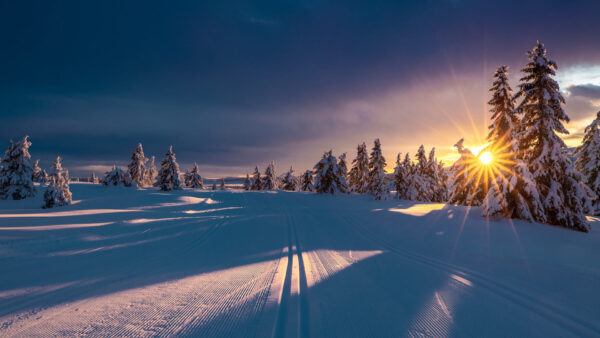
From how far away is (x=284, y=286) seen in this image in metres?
4.36

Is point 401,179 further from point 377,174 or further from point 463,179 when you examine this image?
point 463,179

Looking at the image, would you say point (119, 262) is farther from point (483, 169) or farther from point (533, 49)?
point (533, 49)

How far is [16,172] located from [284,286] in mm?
34121

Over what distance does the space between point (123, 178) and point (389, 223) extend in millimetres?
45114

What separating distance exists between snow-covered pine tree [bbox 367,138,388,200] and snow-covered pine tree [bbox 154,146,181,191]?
114 ft

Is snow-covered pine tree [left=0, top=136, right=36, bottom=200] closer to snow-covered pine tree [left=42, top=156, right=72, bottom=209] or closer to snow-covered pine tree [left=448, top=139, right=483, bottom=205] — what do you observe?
snow-covered pine tree [left=42, top=156, right=72, bottom=209]

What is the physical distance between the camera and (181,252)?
678cm

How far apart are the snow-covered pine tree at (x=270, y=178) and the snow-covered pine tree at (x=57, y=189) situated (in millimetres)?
43960

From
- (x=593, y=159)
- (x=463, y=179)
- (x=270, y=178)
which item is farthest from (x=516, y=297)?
(x=270, y=178)

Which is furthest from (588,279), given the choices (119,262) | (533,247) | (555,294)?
(119,262)

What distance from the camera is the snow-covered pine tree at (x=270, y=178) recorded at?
208 ft

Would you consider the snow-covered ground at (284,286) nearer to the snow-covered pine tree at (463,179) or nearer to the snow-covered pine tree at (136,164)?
the snow-covered pine tree at (463,179)

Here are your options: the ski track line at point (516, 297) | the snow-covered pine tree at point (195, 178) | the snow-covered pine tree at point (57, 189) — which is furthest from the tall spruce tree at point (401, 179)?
the snow-covered pine tree at point (195, 178)

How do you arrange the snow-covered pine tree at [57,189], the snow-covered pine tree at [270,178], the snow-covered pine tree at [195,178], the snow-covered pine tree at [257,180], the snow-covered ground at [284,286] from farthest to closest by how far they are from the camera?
1. the snow-covered pine tree at [257,180]
2. the snow-covered pine tree at [270,178]
3. the snow-covered pine tree at [195,178]
4. the snow-covered pine tree at [57,189]
5. the snow-covered ground at [284,286]
